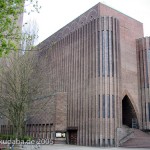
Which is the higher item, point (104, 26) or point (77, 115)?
point (104, 26)

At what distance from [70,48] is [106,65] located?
8.40m

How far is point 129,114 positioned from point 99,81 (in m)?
8.88

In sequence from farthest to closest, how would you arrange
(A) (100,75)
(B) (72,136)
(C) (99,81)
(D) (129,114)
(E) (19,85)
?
(D) (129,114), (B) (72,136), (A) (100,75), (C) (99,81), (E) (19,85)

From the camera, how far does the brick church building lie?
2953 cm

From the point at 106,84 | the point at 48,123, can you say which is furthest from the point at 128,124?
the point at 48,123

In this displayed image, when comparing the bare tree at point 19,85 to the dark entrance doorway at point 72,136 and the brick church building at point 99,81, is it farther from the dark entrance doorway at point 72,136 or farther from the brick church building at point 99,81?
the dark entrance doorway at point 72,136

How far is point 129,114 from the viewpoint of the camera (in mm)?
35656

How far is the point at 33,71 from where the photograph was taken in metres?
24.6

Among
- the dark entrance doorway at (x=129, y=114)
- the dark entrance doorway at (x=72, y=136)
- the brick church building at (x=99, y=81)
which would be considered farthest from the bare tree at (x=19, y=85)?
the dark entrance doorway at (x=129, y=114)

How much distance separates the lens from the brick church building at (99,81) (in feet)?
96.9

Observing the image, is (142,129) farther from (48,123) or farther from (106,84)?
(48,123)

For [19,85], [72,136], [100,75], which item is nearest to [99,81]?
[100,75]

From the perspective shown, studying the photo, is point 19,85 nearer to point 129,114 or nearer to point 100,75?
point 100,75

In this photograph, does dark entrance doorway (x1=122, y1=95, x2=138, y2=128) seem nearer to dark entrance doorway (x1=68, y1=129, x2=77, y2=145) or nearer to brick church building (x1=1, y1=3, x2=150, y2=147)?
brick church building (x1=1, y1=3, x2=150, y2=147)
